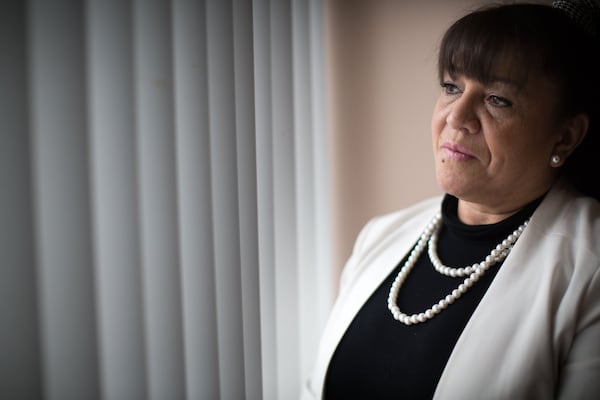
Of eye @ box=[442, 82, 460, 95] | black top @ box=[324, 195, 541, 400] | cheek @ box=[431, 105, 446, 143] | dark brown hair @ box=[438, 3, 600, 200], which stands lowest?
black top @ box=[324, 195, 541, 400]

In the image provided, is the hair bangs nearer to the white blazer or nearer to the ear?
the ear

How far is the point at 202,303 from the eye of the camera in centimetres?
101

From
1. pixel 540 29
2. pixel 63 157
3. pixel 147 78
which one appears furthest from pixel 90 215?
pixel 540 29

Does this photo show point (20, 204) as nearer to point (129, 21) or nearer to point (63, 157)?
point (63, 157)

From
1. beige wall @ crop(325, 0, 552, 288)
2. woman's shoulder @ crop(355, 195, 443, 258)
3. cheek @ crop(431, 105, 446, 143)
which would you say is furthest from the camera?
beige wall @ crop(325, 0, 552, 288)

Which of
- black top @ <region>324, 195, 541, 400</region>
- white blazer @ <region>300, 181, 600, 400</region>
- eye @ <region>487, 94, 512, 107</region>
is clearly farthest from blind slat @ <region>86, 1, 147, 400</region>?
eye @ <region>487, 94, 512, 107</region>

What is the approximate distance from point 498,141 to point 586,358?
0.43m

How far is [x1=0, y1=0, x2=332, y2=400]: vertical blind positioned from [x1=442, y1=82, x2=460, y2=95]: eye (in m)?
0.44

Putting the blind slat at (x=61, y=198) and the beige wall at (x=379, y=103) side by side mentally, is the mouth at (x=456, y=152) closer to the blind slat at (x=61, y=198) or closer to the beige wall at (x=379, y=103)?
the beige wall at (x=379, y=103)

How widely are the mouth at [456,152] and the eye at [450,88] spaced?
0.13 metres

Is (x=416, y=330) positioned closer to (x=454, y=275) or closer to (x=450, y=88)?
(x=454, y=275)

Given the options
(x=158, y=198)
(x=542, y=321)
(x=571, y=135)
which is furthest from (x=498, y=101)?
(x=158, y=198)

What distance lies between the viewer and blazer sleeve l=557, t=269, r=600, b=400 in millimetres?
800

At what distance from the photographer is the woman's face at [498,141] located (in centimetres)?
92
